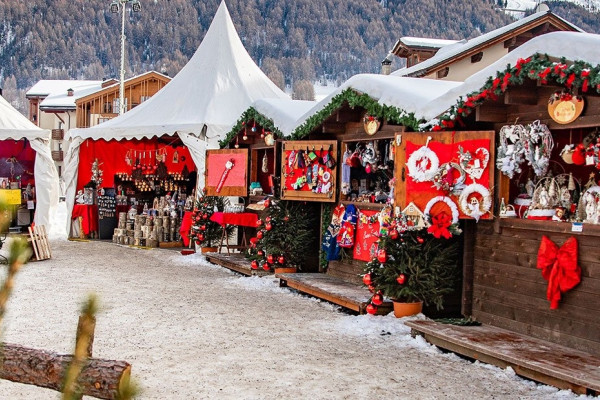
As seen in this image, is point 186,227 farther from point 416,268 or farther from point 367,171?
point 416,268

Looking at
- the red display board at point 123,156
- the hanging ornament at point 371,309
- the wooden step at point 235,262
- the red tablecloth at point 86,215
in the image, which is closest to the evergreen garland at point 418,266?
the hanging ornament at point 371,309

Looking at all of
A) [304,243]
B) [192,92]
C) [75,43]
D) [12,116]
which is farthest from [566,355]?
[75,43]

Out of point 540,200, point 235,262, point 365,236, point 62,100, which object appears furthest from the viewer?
point 62,100

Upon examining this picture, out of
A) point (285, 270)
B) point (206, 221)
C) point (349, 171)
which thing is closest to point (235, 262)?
point (285, 270)

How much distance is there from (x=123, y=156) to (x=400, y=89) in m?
10.5

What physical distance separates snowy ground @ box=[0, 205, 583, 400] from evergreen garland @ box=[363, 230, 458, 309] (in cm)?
37

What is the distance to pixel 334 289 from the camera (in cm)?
912

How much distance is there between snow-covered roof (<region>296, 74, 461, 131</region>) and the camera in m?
8.06

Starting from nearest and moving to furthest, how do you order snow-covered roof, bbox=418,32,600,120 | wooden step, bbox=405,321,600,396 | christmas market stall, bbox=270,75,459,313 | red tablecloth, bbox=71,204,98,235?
wooden step, bbox=405,321,600,396 → snow-covered roof, bbox=418,32,600,120 → christmas market stall, bbox=270,75,459,313 → red tablecloth, bbox=71,204,98,235

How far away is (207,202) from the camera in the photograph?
13.8 metres

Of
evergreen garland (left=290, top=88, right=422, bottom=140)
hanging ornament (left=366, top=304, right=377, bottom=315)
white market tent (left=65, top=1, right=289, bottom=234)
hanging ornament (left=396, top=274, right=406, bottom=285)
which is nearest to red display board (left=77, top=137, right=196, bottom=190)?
white market tent (left=65, top=1, right=289, bottom=234)

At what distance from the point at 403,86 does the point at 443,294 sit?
2.33 metres

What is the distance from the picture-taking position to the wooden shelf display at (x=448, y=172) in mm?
7273

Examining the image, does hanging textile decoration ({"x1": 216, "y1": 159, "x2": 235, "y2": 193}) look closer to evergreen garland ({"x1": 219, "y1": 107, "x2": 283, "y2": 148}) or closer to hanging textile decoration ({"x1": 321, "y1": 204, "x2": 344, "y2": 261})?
evergreen garland ({"x1": 219, "y1": 107, "x2": 283, "y2": 148})
